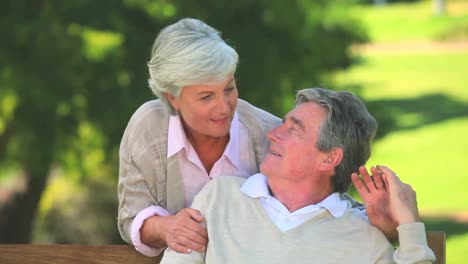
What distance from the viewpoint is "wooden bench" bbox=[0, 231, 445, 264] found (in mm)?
3141

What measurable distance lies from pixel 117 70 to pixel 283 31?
0.92m

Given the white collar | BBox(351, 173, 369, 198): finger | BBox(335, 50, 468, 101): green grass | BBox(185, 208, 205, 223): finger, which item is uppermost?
BBox(351, 173, 369, 198): finger

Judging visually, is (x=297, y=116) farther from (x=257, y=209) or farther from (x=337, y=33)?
(x=337, y=33)

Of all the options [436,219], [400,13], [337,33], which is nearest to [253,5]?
[337,33]

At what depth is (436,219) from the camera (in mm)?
9211

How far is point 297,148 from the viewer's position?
9.52ft

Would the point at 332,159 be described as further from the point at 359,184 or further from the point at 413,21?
the point at 413,21

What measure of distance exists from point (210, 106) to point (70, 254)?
2.07ft

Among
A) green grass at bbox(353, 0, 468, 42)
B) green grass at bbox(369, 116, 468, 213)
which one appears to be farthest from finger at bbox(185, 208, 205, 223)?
green grass at bbox(353, 0, 468, 42)

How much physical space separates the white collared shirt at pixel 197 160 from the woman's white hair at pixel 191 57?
139 mm

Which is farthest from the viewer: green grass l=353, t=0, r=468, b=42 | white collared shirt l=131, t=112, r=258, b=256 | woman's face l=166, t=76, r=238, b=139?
green grass l=353, t=0, r=468, b=42

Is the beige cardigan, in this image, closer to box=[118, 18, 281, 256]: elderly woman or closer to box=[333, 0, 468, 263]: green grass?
box=[118, 18, 281, 256]: elderly woman

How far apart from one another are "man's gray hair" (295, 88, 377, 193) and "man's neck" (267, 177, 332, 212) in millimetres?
68

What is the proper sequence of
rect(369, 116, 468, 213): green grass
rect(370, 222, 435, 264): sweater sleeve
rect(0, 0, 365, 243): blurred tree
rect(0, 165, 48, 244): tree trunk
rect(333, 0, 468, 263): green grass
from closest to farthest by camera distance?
rect(370, 222, 435, 264): sweater sleeve
rect(0, 0, 365, 243): blurred tree
rect(0, 165, 48, 244): tree trunk
rect(333, 0, 468, 263): green grass
rect(369, 116, 468, 213): green grass
